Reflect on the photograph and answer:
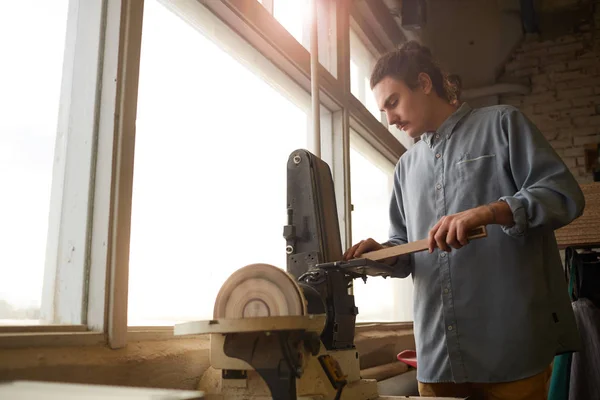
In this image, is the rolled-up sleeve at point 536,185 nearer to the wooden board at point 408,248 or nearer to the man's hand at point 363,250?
the wooden board at point 408,248

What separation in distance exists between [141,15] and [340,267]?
968mm

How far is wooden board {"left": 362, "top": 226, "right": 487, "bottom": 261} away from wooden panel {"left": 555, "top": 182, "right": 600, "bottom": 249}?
57.1 inches

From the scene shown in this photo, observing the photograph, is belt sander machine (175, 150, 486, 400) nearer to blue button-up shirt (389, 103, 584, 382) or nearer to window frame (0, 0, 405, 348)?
blue button-up shirt (389, 103, 584, 382)

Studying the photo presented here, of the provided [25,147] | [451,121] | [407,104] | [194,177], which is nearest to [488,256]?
[451,121]

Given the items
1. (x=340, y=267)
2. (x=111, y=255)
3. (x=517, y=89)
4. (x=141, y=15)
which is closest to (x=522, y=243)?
(x=340, y=267)

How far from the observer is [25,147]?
1.38m

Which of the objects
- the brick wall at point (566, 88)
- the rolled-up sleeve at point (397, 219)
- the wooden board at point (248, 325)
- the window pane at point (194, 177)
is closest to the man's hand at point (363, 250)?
the rolled-up sleeve at point (397, 219)

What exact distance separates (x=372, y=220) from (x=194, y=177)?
7.08 feet

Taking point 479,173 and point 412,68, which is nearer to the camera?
point 479,173

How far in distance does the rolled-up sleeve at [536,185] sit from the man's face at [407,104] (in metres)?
0.33

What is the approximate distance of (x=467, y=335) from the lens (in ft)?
5.30

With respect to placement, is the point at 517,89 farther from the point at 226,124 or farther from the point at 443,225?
the point at 443,225

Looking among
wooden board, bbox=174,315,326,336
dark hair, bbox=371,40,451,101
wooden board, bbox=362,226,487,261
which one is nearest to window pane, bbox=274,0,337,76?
dark hair, bbox=371,40,451,101

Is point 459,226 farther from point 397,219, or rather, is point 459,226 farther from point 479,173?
point 397,219
